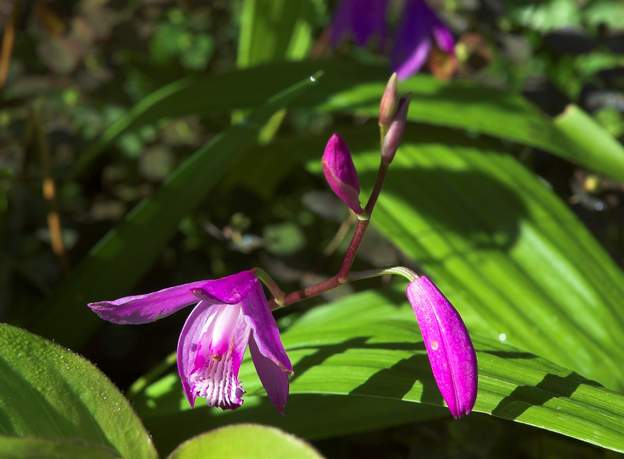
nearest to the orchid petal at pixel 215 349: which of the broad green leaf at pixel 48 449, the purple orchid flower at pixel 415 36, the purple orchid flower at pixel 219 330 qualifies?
the purple orchid flower at pixel 219 330

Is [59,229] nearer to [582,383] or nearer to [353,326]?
[353,326]

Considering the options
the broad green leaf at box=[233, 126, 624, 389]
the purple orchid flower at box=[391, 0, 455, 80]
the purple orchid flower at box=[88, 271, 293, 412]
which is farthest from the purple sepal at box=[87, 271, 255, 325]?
the purple orchid flower at box=[391, 0, 455, 80]

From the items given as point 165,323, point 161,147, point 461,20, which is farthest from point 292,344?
point 461,20

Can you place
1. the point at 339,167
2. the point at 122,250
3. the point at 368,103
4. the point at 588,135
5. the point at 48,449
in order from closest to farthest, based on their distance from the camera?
the point at 48,449 < the point at 339,167 < the point at 122,250 < the point at 368,103 < the point at 588,135

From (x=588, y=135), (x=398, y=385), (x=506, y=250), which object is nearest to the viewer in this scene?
(x=398, y=385)

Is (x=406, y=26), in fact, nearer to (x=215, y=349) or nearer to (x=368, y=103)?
(x=368, y=103)

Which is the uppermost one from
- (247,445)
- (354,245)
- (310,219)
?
(354,245)

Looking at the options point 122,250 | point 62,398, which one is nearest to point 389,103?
point 62,398
